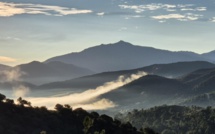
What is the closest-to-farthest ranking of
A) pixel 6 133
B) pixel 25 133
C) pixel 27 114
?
pixel 6 133 < pixel 25 133 < pixel 27 114

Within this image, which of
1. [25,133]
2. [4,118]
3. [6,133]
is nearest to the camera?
[6,133]

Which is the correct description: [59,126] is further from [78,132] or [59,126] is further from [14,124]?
[14,124]

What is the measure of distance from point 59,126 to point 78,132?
9.62m

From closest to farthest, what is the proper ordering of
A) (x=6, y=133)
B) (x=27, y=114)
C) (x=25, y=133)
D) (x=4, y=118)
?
1. (x=6, y=133)
2. (x=25, y=133)
3. (x=4, y=118)
4. (x=27, y=114)

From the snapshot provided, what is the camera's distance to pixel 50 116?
197000 millimetres

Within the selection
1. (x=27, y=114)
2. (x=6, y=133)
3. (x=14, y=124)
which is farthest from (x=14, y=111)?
(x=6, y=133)

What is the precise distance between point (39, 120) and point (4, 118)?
16.8 m

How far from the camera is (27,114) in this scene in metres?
195

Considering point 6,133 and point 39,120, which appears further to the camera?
point 39,120

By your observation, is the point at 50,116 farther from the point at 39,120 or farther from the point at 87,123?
the point at 87,123

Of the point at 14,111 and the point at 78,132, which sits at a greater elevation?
the point at 14,111

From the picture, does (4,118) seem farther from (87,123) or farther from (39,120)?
(87,123)

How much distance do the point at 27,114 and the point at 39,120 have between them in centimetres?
1033

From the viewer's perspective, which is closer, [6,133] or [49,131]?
[6,133]
